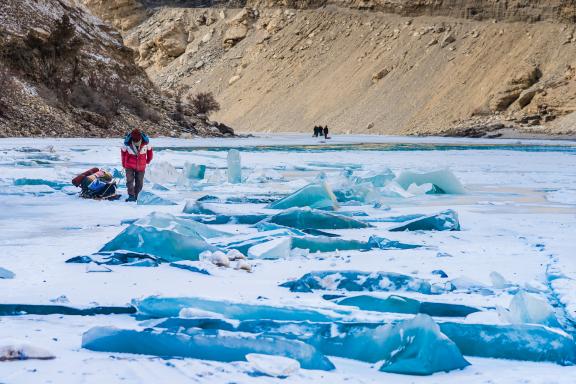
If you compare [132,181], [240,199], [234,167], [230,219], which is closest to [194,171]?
[234,167]

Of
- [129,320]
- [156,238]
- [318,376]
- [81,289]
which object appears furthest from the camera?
[156,238]

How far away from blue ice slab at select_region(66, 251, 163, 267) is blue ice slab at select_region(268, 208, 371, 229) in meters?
2.02

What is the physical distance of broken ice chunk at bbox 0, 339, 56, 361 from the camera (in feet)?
10.3

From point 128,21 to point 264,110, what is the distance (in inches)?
1035

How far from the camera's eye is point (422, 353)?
3.15 m

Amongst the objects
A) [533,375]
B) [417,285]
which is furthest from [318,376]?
[417,285]

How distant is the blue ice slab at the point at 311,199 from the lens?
855cm

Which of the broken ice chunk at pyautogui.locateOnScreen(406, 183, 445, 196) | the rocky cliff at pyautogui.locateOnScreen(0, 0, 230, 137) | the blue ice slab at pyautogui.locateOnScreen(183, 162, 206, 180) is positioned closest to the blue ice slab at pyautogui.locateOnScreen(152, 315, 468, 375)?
the broken ice chunk at pyautogui.locateOnScreen(406, 183, 445, 196)

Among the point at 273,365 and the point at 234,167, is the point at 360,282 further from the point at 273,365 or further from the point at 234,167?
the point at 234,167

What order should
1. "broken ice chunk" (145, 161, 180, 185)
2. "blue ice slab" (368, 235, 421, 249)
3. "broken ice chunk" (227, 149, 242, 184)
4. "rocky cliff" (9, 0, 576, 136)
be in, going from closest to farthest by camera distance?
"blue ice slab" (368, 235, 421, 249) < "broken ice chunk" (227, 149, 242, 184) < "broken ice chunk" (145, 161, 180, 185) < "rocky cliff" (9, 0, 576, 136)

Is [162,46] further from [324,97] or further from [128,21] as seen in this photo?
[324,97]

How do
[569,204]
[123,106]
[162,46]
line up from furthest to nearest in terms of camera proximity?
1. [162,46]
2. [123,106]
3. [569,204]

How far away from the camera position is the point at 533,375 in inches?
123

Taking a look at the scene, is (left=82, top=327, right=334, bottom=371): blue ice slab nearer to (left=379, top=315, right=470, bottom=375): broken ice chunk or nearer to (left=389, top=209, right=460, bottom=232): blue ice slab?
(left=379, top=315, right=470, bottom=375): broken ice chunk
